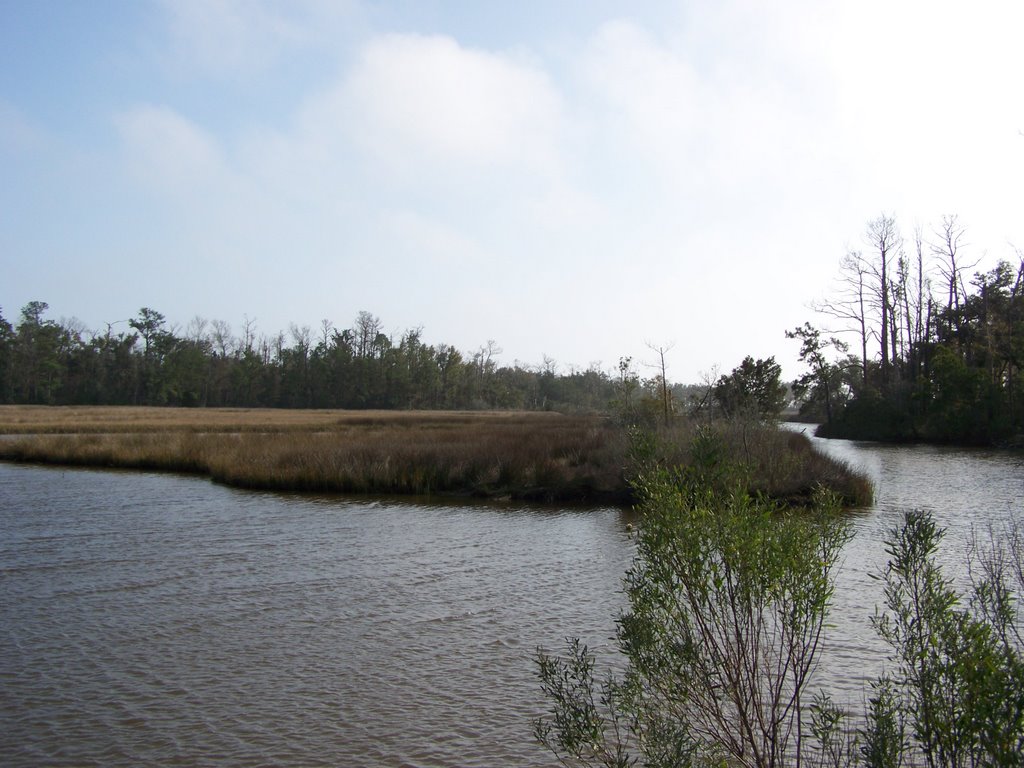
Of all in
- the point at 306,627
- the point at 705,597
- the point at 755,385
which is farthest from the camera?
the point at 755,385

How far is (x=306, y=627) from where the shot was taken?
31.6 ft

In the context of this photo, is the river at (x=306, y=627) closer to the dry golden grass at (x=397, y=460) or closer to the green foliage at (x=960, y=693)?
the dry golden grass at (x=397, y=460)

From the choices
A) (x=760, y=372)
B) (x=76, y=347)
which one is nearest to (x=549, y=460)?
(x=760, y=372)

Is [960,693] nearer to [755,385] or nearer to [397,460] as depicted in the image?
[397,460]

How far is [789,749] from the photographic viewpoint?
592cm

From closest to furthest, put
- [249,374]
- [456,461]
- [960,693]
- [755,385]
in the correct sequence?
1. [960,693]
2. [456,461]
3. [755,385]
4. [249,374]

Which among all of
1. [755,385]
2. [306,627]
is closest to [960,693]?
[306,627]

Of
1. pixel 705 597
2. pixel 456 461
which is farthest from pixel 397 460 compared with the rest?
pixel 705 597

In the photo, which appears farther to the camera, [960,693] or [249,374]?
[249,374]

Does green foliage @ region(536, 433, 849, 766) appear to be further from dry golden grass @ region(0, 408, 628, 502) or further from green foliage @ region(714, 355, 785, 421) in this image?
green foliage @ region(714, 355, 785, 421)

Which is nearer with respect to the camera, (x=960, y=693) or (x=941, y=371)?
(x=960, y=693)

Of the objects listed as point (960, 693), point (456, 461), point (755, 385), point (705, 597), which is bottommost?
point (960, 693)

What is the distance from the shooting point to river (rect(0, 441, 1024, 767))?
667 cm

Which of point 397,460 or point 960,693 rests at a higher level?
point 397,460
